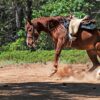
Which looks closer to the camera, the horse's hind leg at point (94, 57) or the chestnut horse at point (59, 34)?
the chestnut horse at point (59, 34)

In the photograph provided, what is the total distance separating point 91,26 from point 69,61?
4270 millimetres

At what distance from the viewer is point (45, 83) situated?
11328 mm

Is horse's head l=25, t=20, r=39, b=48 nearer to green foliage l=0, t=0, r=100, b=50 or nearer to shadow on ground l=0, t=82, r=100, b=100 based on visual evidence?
shadow on ground l=0, t=82, r=100, b=100

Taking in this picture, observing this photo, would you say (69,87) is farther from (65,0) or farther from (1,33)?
(1,33)

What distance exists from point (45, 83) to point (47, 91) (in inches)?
61.6

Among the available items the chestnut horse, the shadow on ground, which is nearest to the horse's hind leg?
the chestnut horse

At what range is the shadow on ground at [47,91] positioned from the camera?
8.95 meters

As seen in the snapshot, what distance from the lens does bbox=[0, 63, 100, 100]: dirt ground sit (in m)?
9.11

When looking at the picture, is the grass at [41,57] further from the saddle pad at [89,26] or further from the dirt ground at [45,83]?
the saddle pad at [89,26]

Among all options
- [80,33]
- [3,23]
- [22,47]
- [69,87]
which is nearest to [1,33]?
[3,23]

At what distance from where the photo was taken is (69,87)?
10492 mm

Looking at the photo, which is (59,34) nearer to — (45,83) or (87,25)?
(87,25)

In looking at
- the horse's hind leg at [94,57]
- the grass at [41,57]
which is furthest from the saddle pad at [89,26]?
the grass at [41,57]

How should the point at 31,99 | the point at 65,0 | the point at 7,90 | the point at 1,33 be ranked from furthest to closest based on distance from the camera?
1. the point at 1,33
2. the point at 65,0
3. the point at 7,90
4. the point at 31,99
